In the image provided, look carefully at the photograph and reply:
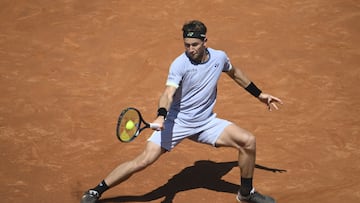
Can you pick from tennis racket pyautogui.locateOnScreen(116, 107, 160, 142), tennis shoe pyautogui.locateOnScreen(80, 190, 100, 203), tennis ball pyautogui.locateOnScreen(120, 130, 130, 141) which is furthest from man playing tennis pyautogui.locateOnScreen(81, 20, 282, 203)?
tennis ball pyautogui.locateOnScreen(120, 130, 130, 141)

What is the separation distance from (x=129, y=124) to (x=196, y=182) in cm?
178

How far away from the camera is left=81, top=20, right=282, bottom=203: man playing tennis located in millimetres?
6691

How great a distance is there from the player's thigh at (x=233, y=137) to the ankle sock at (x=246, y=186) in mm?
448

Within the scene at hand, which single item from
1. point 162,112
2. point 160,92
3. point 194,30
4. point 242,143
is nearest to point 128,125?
point 162,112

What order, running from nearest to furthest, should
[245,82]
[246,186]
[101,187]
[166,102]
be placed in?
[166,102]
[101,187]
[246,186]
[245,82]

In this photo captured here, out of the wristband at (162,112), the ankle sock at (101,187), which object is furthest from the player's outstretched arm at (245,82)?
the ankle sock at (101,187)

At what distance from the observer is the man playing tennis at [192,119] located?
22.0 ft

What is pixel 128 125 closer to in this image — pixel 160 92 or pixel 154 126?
pixel 154 126

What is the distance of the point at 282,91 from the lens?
10297 millimetres

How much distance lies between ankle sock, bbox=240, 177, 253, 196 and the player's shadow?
0.46 metres

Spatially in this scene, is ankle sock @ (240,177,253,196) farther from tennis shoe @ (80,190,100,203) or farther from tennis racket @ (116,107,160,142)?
tennis shoe @ (80,190,100,203)

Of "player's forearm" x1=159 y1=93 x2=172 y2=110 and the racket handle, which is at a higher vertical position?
"player's forearm" x1=159 y1=93 x2=172 y2=110

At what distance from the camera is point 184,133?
22.8ft

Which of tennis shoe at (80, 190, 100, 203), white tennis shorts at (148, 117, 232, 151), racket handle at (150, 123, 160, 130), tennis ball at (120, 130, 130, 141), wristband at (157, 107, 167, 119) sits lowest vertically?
tennis shoe at (80, 190, 100, 203)
